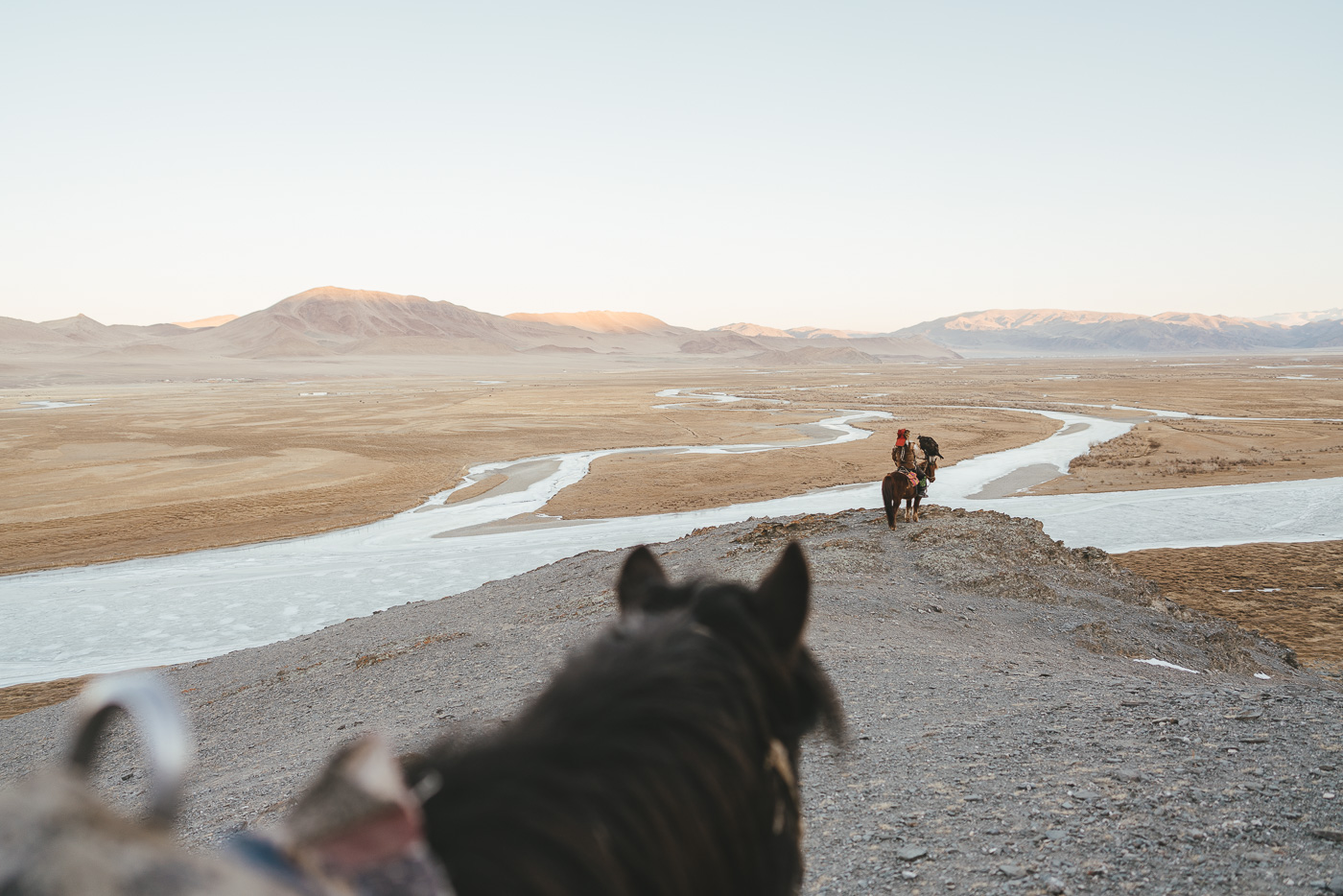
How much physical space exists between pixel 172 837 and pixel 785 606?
1.01m

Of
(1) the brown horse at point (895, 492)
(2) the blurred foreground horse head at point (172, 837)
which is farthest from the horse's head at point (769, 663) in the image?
(1) the brown horse at point (895, 492)

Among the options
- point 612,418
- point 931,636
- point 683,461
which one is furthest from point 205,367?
point 931,636

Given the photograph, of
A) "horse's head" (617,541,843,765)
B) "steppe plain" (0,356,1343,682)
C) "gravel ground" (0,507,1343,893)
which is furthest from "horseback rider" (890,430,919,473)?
"horse's head" (617,541,843,765)

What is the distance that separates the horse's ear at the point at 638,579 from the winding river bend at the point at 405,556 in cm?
1332

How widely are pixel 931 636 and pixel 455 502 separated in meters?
17.7

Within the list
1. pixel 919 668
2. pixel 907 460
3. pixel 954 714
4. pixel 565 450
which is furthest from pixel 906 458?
pixel 565 450

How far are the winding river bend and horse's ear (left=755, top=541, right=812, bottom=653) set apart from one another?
540 inches

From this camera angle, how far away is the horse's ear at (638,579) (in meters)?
1.63

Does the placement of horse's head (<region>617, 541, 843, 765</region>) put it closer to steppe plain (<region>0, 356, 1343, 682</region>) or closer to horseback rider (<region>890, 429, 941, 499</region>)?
steppe plain (<region>0, 356, 1343, 682</region>)

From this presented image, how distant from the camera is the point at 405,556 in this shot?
1814cm

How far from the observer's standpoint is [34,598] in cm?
1541

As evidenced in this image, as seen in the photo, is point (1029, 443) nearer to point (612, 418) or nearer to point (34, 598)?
point (612, 418)

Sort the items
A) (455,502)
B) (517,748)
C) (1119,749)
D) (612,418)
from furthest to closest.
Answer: (612,418)
(455,502)
(1119,749)
(517,748)

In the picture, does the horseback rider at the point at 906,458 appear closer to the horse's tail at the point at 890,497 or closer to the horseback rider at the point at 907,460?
the horseback rider at the point at 907,460
